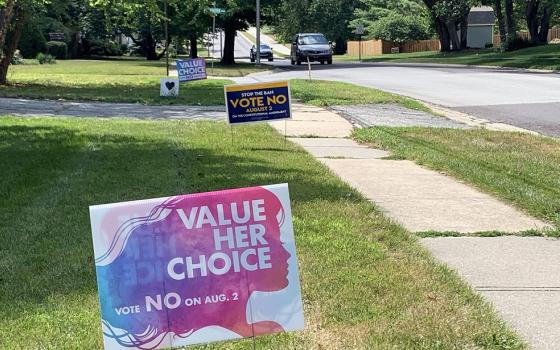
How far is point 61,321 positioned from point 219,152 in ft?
18.3

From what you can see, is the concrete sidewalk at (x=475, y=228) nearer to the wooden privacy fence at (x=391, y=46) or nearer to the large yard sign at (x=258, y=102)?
the large yard sign at (x=258, y=102)

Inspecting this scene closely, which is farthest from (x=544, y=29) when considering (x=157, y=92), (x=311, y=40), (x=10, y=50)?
(x=10, y=50)

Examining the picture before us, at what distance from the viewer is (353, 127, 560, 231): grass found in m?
7.18

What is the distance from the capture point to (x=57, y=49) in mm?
55125

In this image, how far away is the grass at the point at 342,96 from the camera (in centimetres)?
1750

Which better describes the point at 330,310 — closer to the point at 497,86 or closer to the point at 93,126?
the point at 93,126

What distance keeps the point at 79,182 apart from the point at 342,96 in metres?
12.4

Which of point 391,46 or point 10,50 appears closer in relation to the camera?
point 10,50

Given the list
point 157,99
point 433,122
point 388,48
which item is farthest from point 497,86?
point 388,48

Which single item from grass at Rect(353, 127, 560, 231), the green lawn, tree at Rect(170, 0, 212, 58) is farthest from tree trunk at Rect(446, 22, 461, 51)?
grass at Rect(353, 127, 560, 231)


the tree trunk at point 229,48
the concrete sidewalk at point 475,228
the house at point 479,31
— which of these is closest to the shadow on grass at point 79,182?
the concrete sidewalk at point 475,228

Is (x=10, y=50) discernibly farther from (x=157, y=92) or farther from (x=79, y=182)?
(x=79, y=182)

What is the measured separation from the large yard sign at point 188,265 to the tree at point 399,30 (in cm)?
7358

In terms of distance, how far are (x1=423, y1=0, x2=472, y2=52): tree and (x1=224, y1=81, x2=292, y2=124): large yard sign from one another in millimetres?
45528
